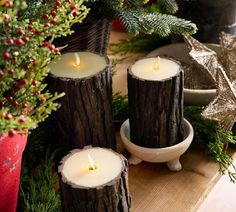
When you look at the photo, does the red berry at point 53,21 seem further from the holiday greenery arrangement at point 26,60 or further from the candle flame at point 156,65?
the candle flame at point 156,65

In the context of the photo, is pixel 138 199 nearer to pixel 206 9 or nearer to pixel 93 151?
pixel 93 151

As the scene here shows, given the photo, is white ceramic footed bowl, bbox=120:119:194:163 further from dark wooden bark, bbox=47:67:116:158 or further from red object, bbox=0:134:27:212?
red object, bbox=0:134:27:212

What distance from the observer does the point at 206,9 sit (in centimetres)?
99

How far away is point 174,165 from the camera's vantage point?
Answer: 782mm

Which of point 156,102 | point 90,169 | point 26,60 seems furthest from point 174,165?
point 26,60

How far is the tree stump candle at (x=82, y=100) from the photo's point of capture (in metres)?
0.68

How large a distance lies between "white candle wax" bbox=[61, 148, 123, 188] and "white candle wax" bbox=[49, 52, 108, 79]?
138 mm

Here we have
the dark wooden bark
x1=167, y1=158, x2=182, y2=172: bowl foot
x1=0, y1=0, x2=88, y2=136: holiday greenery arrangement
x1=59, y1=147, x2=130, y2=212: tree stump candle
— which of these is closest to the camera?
x1=0, y1=0, x2=88, y2=136: holiday greenery arrangement

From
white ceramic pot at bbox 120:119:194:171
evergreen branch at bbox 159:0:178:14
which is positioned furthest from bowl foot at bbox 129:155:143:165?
evergreen branch at bbox 159:0:178:14

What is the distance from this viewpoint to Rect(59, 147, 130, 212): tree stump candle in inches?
21.9

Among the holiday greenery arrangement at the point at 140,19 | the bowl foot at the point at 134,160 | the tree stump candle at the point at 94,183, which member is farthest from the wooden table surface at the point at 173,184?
the holiday greenery arrangement at the point at 140,19

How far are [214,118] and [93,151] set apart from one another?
24 cm

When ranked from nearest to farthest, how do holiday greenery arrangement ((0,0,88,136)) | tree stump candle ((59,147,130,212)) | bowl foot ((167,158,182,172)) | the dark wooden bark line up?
holiday greenery arrangement ((0,0,88,136))
tree stump candle ((59,147,130,212))
the dark wooden bark
bowl foot ((167,158,182,172))

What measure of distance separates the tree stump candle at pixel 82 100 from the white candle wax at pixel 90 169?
10 centimetres
